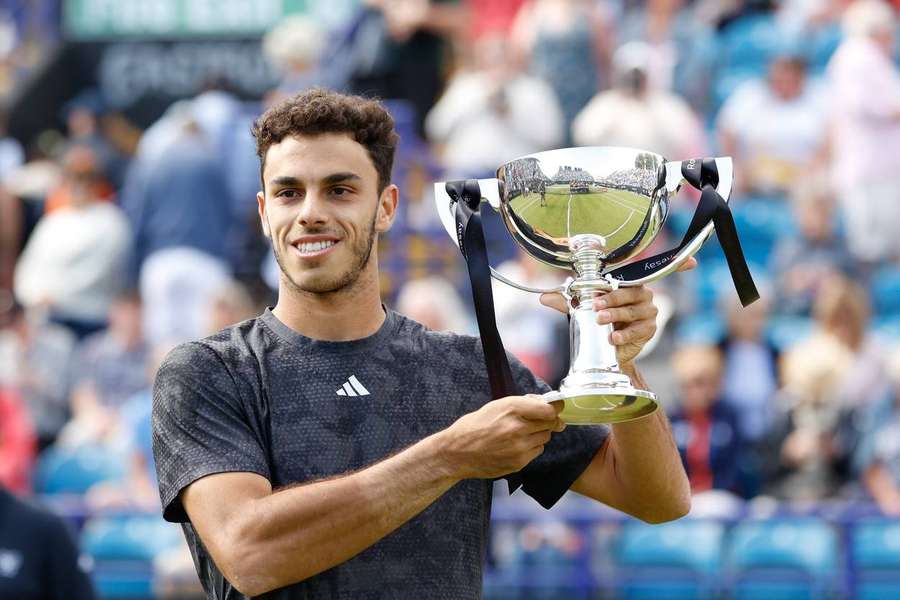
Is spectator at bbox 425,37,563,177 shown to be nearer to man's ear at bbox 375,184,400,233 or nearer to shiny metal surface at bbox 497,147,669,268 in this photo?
man's ear at bbox 375,184,400,233

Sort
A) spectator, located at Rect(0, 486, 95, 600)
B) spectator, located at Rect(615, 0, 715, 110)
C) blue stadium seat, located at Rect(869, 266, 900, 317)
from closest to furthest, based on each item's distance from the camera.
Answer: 1. spectator, located at Rect(0, 486, 95, 600)
2. blue stadium seat, located at Rect(869, 266, 900, 317)
3. spectator, located at Rect(615, 0, 715, 110)

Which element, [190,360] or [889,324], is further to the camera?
[889,324]

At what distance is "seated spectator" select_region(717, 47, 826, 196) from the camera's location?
1005cm

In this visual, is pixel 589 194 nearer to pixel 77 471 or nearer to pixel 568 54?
pixel 77 471

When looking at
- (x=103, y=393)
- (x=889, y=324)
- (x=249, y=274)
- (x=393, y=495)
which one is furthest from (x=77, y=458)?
(x=393, y=495)

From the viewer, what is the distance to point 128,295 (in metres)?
9.70

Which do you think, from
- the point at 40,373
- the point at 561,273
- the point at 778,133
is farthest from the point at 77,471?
the point at 778,133

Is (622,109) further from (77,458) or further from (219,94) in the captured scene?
(77,458)

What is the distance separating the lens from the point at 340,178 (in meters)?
3.26

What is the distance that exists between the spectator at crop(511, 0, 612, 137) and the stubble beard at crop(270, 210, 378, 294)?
279 inches

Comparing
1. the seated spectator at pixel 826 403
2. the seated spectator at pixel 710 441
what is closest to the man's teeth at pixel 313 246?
the seated spectator at pixel 710 441

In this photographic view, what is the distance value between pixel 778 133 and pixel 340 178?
7140 mm

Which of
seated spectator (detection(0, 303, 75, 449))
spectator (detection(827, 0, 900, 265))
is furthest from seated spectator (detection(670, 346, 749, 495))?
seated spectator (detection(0, 303, 75, 449))

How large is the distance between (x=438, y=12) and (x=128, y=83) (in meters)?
3.45
